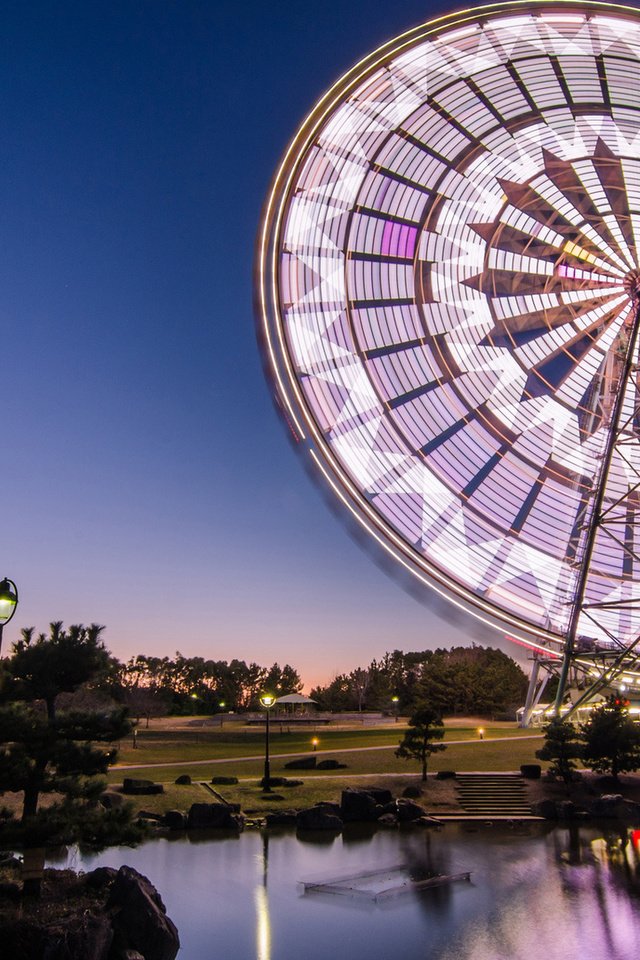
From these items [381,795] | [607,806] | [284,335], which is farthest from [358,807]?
[284,335]

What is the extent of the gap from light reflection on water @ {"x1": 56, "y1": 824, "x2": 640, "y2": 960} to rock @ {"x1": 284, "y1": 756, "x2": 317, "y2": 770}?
Answer: 31.9 ft

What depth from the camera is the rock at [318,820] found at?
19.6 m

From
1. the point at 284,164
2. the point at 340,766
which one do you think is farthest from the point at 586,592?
the point at 284,164

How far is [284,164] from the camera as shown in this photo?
56.3 ft

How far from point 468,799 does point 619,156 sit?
733 inches

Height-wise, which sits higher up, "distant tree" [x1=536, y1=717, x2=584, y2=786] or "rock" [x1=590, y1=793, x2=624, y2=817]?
"distant tree" [x1=536, y1=717, x2=584, y2=786]

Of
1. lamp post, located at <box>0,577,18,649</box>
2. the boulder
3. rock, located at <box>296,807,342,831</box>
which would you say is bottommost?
the boulder

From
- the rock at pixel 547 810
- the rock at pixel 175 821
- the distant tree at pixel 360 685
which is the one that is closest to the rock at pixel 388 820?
the rock at pixel 547 810

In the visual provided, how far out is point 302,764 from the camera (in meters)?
28.7

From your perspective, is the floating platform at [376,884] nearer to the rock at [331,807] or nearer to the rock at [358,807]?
the rock at [331,807]

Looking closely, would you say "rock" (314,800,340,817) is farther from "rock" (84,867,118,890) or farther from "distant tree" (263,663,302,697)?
"distant tree" (263,663,302,697)

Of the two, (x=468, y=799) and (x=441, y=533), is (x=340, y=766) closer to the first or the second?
(x=468, y=799)

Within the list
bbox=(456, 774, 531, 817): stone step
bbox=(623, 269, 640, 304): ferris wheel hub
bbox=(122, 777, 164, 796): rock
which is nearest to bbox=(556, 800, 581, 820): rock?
bbox=(456, 774, 531, 817): stone step

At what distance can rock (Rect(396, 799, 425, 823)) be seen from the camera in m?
20.9
